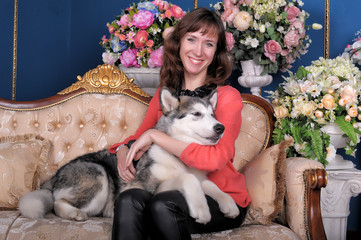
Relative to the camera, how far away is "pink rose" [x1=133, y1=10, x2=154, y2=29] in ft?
9.43

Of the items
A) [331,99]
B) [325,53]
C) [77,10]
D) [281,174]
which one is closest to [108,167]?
[281,174]

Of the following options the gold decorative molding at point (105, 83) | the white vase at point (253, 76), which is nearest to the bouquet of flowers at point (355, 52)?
the white vase at point (253, 76)

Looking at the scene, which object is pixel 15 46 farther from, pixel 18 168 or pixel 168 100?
pixel 168 100

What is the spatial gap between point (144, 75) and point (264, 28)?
98 cm

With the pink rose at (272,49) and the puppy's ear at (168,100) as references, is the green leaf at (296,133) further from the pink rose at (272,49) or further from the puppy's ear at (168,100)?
the puppy's ear at (168,100)

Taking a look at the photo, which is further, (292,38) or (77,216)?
(292,38)

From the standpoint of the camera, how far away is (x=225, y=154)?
1848 mm

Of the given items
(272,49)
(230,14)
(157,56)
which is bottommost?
(157,56)

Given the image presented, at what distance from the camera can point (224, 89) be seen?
2.12m

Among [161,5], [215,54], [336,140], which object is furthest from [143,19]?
[336,140]

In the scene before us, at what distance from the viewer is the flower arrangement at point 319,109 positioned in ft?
7.96

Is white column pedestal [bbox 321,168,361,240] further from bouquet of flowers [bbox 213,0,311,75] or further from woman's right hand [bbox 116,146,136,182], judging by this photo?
woman's right hand [bbox 116,146,136,182]

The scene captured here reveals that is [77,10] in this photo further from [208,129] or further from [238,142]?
[208,129]

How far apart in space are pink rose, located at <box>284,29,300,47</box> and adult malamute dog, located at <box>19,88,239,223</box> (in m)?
Answer: 1.16
